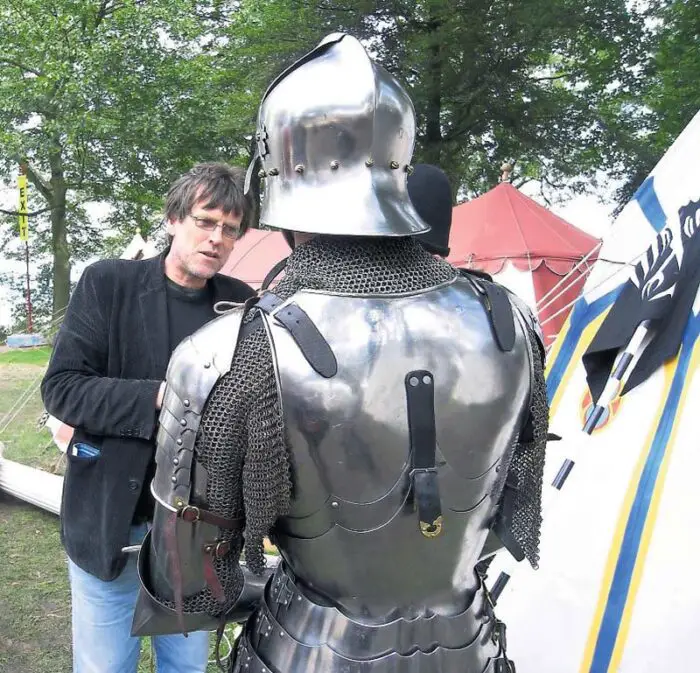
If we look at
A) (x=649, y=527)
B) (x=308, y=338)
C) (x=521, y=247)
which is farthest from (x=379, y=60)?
(x=308, y=338)

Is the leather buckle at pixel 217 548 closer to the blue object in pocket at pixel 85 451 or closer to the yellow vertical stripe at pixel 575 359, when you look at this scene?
the blue object in pocket at pixel 85 451

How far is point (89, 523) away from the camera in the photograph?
6.48 ft

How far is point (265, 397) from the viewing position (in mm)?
1232

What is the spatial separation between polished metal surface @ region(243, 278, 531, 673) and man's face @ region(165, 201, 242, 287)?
85 cm

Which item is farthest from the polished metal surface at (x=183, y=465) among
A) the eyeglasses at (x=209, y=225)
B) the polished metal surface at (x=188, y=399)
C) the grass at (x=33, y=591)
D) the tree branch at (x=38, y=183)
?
the tree branch at (x=38, y=183)

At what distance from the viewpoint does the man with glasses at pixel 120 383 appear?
1.88 meters

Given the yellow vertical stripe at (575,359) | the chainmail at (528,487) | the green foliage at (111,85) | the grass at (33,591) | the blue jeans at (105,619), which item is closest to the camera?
the chainmail at (528,487)

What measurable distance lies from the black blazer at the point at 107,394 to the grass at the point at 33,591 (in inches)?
26.6

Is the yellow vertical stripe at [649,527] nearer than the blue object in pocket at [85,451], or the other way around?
the blue object in pocket at [85,451]

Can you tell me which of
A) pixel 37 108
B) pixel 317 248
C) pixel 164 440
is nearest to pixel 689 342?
pixel 317 248

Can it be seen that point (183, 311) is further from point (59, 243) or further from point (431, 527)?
point (59, 243)

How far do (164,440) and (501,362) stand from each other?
26.1 inches

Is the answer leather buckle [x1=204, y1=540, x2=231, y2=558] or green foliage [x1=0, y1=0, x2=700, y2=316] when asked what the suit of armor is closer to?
leather buckle [x1=204, y1=540, x2=231, y2=558]

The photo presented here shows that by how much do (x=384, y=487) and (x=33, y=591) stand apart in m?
3.48
